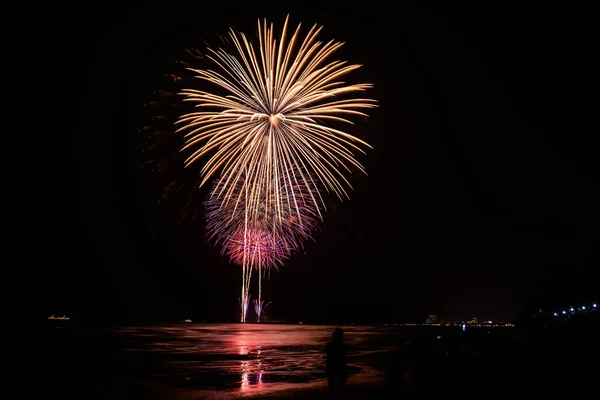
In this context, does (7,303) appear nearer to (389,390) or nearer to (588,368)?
(389,390)

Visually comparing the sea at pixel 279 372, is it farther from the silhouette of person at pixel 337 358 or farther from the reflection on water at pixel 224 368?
the silhouette of person at pixel 337 358

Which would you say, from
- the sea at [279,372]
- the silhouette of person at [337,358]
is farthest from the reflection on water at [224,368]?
the silhouette of person at [337,358]

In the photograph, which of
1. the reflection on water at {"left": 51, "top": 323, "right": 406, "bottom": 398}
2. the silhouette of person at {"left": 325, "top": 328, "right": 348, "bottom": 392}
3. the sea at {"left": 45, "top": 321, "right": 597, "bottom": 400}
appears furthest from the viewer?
the silhouette of person at {"left": 325, "top": 328, "right": 348, "bottom": 392}

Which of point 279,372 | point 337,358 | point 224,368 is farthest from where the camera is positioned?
point 224,368

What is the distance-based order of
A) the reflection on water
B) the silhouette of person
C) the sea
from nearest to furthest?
the sea
the reflection on water
the silhouette of person

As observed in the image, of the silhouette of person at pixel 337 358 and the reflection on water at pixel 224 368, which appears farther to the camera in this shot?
the silhouette of person at pixel 337 358

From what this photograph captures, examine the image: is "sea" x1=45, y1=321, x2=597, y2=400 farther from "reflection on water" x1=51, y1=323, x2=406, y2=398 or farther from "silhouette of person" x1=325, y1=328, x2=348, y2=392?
"silhouette of person" x1=325, y1=328, x2=348, y2=392

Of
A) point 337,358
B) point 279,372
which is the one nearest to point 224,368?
point 279,372

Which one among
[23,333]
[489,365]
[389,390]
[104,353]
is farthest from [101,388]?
[23,333]

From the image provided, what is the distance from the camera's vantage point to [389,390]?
12.1 meters

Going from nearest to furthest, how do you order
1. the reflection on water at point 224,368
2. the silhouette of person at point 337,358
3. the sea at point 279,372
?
the sea at point 279,372, the reflection on water at point 224,368, the silhouette of person at point 337,358

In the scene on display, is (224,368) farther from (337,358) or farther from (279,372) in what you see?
(337,358)

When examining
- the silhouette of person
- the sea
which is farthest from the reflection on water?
the silhouette of person

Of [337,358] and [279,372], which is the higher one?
[337,358]
